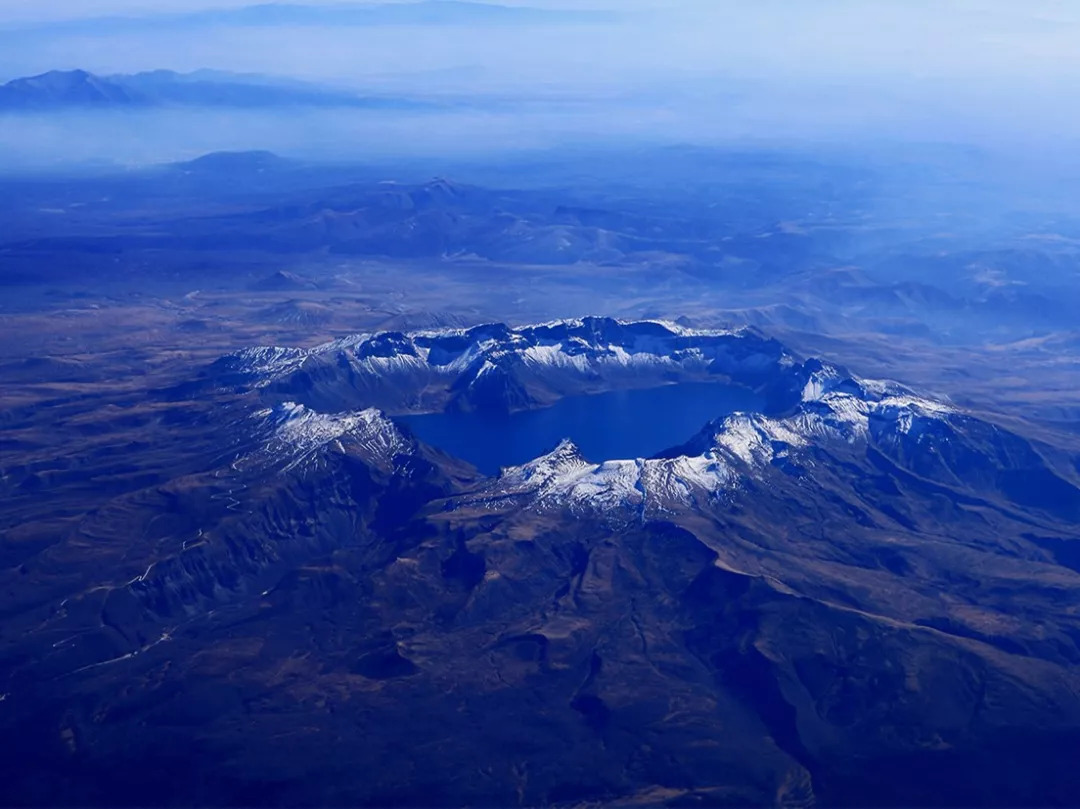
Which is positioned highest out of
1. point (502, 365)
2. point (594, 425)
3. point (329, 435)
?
point (329, 435)

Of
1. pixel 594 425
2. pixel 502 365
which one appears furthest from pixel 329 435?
pixel 502 365

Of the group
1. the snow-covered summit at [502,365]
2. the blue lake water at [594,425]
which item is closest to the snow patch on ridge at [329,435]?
the blue lake water at [594,425]

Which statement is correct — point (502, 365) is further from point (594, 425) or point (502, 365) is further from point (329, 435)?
point (329, 435)

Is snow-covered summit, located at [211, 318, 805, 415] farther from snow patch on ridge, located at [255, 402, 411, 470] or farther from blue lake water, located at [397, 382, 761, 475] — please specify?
snow patch on ridge, located at [255, 402, 411, 470]

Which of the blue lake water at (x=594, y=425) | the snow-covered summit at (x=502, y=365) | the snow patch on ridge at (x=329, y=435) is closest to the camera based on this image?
the snow patch on ridge at (x=329, y=435)

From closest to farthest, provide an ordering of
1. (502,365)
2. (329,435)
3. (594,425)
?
1. (329,435)
2. (594,425)
3. (502,365)

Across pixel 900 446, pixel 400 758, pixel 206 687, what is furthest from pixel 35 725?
pixel 900 446

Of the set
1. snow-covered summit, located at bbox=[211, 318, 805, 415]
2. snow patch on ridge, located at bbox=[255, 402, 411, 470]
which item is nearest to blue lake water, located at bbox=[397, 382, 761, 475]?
snow-covered summit, located at bbox=[211, 318, 805, 415]

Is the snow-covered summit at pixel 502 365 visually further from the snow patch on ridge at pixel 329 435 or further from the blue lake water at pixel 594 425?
the snow patch on ridge at pixel 329 435
